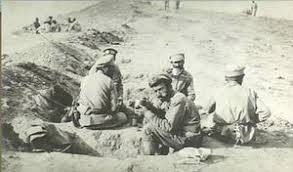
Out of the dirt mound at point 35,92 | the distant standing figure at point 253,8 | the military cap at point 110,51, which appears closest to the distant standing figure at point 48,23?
the dirt mound at point 35,92

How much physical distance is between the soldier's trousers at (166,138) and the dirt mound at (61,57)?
66cm

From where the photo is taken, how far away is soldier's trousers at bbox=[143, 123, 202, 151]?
321 cm

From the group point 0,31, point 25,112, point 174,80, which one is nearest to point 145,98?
point 174,80

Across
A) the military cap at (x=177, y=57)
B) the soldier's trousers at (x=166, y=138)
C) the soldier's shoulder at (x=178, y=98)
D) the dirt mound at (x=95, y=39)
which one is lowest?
the soldier's trousers at (x=166, y=138)

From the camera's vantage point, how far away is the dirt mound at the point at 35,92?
10.8 ft

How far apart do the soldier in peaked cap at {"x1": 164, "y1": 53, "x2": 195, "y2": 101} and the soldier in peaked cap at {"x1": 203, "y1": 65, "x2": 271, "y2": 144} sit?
0.20 metres

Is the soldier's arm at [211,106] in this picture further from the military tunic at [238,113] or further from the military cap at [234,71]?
the military cap at [234,71]

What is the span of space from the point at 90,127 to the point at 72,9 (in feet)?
2.58

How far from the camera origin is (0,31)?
130 inches

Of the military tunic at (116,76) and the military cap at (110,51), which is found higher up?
the military cap at (110,51)

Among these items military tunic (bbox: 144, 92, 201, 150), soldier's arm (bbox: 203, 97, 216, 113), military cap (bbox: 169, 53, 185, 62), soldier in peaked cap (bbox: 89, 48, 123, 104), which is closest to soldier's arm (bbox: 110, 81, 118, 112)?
soldier in peaked cap (bbox: 89, 48, 123, 104)

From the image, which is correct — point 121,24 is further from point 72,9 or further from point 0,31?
point 0,31

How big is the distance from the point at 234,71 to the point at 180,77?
0.36m

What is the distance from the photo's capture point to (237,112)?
3.40 m
